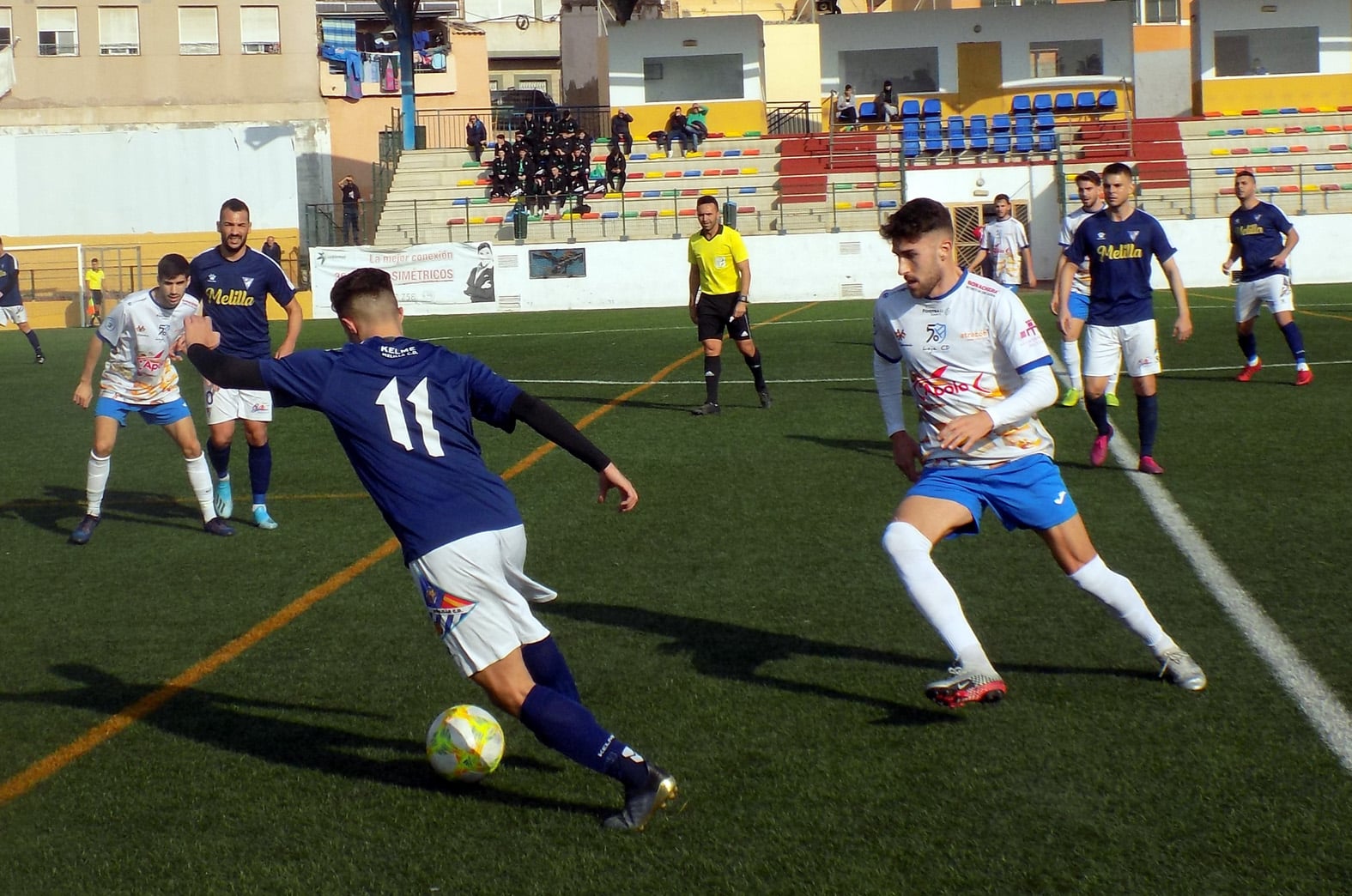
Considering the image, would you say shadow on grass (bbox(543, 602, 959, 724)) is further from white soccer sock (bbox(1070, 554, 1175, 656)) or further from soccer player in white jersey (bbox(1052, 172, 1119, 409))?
soccer player in white jersey (bbox(1052, 172, 1119, 409))

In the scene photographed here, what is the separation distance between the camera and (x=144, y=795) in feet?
15.1

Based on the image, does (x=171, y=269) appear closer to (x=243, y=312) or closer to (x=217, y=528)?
(x=243, y=312)

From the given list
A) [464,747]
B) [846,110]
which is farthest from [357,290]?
[846,110]

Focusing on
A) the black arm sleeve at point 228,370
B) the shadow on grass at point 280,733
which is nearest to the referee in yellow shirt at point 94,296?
the shadow on grass at point 280,733

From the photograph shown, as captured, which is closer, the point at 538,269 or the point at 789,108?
the point at 538,269

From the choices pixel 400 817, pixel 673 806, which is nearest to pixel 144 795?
pixel 400 817

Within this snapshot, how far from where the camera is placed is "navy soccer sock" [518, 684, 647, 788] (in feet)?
13.5

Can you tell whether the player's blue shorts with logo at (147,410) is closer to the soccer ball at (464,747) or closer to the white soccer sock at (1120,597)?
the soccer ball at (464,747)

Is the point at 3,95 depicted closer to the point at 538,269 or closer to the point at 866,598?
the point at 538,269

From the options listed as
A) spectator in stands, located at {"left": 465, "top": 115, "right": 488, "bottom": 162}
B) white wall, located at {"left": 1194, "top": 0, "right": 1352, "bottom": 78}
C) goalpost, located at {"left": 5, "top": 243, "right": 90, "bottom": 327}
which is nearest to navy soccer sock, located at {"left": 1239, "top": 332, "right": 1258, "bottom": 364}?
spectator in stands, located at {"left": 465, "top": 115, "right": 488, "bottom": 162}

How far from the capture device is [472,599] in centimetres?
413

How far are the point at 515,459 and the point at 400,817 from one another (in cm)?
709

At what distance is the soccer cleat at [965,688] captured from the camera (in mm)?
4762

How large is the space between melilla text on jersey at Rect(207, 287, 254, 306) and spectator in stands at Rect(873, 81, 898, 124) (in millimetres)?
33797
